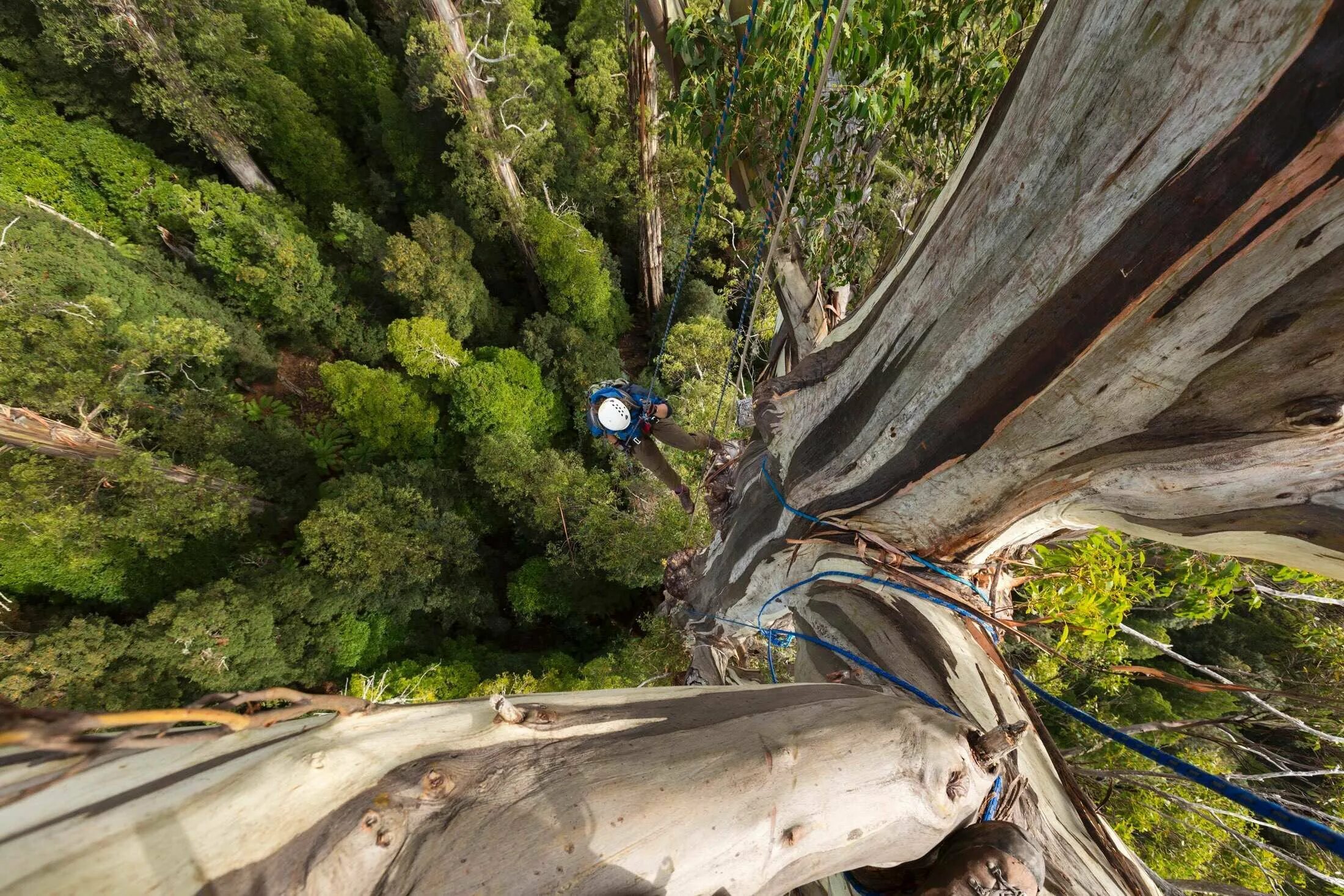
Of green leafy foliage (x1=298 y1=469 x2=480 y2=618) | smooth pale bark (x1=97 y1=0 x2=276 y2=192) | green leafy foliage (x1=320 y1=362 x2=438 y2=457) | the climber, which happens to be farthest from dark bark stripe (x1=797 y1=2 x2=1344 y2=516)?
smooth pale bark (x1=97 y1=0 x2=276 y2=192)

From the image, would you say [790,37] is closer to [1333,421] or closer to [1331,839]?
[1333,421]

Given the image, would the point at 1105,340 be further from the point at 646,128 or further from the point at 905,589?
the point at 646,128

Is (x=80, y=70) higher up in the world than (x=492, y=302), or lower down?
higher up

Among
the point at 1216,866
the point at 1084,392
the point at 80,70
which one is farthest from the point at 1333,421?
the point at 80,70

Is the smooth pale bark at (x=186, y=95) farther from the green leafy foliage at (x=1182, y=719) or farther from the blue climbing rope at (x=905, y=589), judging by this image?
the green leafy foliage at (x=1182, y=719)

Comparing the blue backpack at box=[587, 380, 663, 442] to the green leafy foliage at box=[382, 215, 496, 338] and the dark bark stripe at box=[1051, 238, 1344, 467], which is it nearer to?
the dark bark stripe at box=[1051, 238, 1344, 467]
